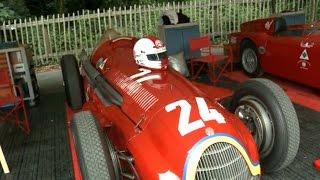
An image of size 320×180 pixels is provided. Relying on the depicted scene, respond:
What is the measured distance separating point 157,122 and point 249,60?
15.8 feet

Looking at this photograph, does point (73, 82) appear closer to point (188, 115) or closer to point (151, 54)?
point (151, 54)

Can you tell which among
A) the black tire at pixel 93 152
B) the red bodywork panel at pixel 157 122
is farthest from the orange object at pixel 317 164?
the black tire at pixel 93 152

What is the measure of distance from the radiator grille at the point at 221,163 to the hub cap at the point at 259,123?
765 millimetres

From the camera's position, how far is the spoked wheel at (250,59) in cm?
694

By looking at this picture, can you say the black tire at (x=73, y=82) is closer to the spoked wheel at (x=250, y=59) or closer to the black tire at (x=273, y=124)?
the black tire at (x=273, y=124)

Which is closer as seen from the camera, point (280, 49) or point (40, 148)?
point (40, 148)

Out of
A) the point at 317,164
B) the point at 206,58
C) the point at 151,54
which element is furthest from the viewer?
the point at 206,58

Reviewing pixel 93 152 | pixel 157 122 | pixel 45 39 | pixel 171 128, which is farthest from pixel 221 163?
pixel 45 39

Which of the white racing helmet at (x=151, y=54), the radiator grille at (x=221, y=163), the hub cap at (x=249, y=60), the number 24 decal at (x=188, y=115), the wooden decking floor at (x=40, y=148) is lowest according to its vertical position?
the wooden decking floor at (x=40, y=148)

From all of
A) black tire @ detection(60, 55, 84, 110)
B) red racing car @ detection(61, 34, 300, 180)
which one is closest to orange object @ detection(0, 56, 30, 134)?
black tire @ detection(60, 55, 84, 110)

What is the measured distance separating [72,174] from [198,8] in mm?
8811

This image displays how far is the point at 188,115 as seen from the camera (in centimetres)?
272

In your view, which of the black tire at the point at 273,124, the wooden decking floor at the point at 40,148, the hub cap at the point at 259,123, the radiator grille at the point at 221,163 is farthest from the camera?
the wooden decking floor at the point at 40,148

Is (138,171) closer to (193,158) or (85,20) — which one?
(193,158)
